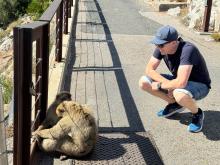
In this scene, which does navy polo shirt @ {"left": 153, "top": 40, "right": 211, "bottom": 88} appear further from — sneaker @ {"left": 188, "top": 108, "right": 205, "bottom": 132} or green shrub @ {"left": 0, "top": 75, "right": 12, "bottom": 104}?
green shrub @ {"left": 0, "top": 75, "right": 12, "bottom": 104}

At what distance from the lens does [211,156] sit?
5340 mm

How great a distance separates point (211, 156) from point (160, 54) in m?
1.37

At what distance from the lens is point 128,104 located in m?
6.98

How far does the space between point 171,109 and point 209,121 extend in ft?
1.63

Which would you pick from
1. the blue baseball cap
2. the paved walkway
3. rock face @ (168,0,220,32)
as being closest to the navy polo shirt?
the blue baseball cap

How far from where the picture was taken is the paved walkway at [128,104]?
5.32 m

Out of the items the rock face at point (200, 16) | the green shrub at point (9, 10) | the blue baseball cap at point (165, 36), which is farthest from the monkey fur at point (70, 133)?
the green shrub at point (9, 10)

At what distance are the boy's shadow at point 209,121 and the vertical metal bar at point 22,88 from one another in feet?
8.25

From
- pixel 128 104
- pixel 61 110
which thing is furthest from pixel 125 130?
pixel 61 110

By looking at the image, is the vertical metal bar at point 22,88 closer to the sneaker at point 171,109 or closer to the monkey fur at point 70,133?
the monkey fur at point 70,133

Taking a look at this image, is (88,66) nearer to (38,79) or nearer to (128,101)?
(128,101)

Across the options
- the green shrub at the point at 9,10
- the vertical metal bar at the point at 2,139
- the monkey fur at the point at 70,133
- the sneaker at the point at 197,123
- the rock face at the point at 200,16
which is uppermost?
the vertical metal bar at the point at 2,139

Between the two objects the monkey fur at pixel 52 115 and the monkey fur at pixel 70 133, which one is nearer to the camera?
the monkey fur at pixel 70 133

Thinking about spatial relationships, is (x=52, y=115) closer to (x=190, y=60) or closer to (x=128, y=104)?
(x=190, y=60)
